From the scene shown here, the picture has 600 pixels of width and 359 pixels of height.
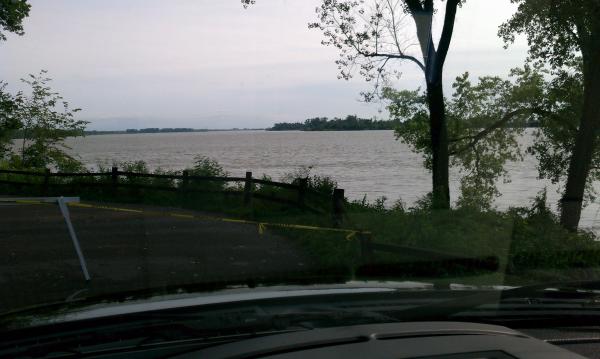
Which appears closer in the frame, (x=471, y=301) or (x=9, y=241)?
(x=471, y=301)

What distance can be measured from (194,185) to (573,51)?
432 inches

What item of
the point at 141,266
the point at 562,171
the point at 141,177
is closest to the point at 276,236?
the point at 141,266

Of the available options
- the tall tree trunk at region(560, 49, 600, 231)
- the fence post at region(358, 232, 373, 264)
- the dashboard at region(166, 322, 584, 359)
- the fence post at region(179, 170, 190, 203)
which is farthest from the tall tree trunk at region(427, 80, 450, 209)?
the dashboard at region(166, 322, 584, 359)

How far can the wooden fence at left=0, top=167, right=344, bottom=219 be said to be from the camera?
1395 cm

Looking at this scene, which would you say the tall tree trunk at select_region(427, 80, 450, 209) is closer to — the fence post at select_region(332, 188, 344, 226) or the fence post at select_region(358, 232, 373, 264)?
the fence post at select_region(332, 188, 344, 226)

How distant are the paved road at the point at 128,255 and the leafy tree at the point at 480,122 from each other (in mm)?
8850

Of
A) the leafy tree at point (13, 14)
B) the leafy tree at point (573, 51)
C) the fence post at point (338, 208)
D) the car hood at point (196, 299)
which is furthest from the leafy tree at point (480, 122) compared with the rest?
the car hood at point (196, 299)

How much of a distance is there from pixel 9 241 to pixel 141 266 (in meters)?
3.57

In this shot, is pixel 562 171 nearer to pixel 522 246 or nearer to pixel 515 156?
pixel 515 156

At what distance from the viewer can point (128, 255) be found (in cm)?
1038

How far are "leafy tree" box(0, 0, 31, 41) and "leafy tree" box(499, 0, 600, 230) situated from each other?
1501 centimetres

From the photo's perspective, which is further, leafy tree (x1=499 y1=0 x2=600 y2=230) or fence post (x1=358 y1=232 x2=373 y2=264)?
leafy tree (x1=499 y1=0 x2=600 y2=230)

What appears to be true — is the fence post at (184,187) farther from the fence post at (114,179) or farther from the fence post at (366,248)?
the fence post at (366,248)

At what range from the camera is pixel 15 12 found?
20.9 metres
